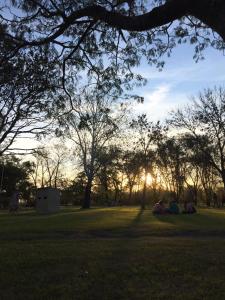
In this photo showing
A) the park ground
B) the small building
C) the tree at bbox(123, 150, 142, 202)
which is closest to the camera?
the park ground

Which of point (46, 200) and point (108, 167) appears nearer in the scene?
point (46, 200)

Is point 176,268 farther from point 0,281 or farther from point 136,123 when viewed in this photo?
point 136,123

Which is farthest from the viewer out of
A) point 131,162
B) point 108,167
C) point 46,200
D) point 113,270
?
point 108,167

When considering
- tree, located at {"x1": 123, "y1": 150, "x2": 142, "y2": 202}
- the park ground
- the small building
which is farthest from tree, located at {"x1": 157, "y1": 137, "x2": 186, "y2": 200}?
the park ground

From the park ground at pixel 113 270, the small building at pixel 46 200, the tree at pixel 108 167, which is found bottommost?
the park ground at pixel 113 270

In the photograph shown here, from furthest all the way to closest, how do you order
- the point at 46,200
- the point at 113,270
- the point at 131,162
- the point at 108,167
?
1. the point at 108,167
2. the point at 131,162
3. the point at 46,200
4. the point at 113,270

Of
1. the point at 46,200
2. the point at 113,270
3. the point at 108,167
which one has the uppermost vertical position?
the point at 108,167

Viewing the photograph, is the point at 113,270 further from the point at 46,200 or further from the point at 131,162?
the point at 131,162

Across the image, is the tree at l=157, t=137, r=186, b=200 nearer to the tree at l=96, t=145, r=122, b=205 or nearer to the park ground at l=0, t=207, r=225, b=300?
the tree at l=96, t=145, r=122, b=205

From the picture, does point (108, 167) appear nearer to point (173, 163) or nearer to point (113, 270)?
point (173, 163)

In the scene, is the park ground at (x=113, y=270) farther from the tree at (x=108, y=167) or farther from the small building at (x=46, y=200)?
the tree at (x=108, y=167)

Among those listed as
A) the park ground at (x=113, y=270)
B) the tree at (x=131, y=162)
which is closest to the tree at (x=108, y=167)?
the tree at (x=131, y=162)

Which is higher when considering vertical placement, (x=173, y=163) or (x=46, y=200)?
(x=173, y=163)

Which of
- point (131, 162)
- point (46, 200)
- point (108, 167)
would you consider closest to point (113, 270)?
point (46, 200)
